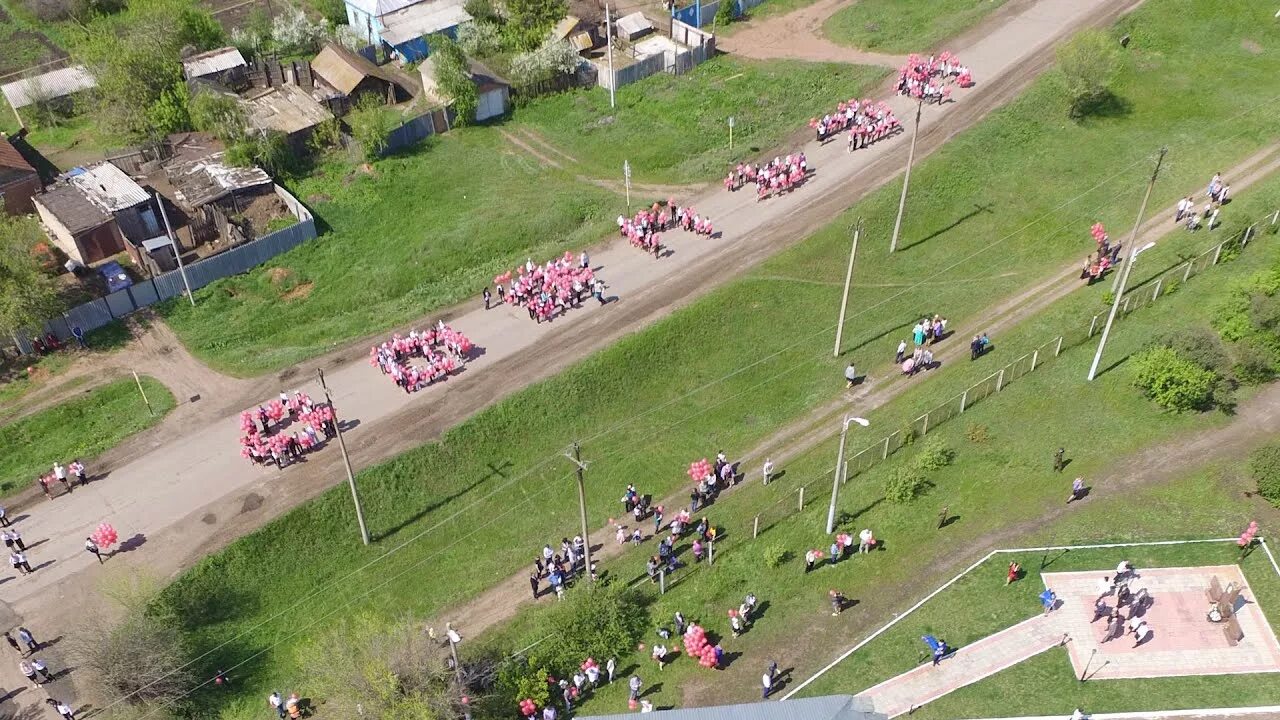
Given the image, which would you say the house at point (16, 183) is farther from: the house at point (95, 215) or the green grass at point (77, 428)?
the green grass at point (77, 428)

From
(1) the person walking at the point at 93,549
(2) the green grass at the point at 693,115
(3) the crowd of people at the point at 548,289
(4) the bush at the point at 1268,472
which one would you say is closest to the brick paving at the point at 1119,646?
(4) the bush at the point at 1268,472

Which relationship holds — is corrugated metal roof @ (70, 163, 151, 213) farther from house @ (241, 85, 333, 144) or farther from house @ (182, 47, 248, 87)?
house @ (182, 47, 248, 87)

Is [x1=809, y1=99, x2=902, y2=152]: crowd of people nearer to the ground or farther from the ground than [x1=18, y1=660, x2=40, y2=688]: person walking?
farther from the ground

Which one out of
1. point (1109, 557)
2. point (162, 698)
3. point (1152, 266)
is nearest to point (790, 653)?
point (1109, 557)

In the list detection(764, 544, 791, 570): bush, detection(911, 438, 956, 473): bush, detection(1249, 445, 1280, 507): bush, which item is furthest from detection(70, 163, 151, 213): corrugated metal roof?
detection(1249, 445, 1280, 507): bush

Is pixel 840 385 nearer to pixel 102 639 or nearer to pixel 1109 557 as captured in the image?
pixel 1109 557

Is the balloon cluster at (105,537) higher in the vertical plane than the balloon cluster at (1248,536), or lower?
higher

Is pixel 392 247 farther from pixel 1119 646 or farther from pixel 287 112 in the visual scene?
pixel 1119 646
